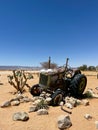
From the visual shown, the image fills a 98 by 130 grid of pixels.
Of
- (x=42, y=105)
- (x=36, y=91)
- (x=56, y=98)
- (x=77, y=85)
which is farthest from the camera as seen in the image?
(x=36, y=91)

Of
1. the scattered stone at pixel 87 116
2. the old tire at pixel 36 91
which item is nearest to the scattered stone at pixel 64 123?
the scattered stone at pixel 87 116

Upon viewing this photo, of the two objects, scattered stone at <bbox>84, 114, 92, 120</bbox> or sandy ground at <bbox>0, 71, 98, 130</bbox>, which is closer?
sandy ground at <bbox>0, 71, 98, 130</bbox>

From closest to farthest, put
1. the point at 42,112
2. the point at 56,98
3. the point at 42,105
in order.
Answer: the point at 42,112, the point at 42,105, the point at 56,98

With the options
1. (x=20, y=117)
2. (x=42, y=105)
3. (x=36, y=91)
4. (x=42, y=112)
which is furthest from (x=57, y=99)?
(x=36, y=91)

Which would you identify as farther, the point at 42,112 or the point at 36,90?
the point at 36,90

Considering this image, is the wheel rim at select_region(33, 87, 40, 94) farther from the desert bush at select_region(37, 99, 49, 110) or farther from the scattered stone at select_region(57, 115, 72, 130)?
the scattered stone at select_region(57, 115, 72, 130)

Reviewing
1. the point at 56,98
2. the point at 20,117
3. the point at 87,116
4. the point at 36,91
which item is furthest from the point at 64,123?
the point at 36,91

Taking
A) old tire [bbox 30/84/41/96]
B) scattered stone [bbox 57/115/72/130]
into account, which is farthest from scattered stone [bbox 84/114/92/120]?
old tire [bbox 30/84/41/96]

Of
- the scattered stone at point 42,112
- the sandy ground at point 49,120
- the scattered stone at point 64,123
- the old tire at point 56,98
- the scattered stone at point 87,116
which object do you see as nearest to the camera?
the scattered stone at point 64,123

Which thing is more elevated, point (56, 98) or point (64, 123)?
point (56, 98)

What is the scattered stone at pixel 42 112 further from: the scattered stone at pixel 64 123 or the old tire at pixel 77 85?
the old tire at pixel 77 85

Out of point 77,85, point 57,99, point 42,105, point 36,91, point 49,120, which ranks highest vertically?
point 77,85

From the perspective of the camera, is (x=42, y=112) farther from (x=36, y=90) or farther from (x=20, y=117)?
(x=36, y=90)

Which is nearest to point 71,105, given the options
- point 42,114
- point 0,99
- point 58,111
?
point 58,111
